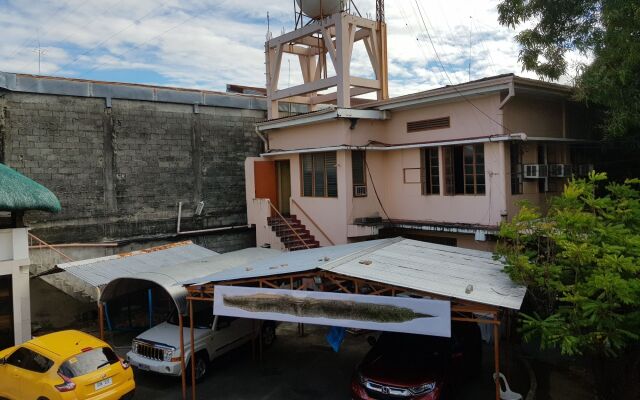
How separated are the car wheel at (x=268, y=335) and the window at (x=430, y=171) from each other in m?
6.74

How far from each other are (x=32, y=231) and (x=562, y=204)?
15558 mm

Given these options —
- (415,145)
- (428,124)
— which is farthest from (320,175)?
(428,124)

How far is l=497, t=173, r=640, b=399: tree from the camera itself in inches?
309

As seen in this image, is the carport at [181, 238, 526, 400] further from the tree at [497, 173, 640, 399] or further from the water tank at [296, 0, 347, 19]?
the water tank at [296, 0, 347, 19]

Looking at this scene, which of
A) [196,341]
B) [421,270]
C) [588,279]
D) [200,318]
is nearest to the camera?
[588,279]

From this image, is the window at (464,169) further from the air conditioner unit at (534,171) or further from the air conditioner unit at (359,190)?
the air conditioner unit at (359,190)

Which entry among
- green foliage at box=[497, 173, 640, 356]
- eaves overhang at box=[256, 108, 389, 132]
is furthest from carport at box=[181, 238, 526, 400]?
eaves overhang at box=[256, 108, 389, 132]

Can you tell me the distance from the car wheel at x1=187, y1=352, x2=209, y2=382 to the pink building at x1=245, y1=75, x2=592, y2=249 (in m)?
6.87

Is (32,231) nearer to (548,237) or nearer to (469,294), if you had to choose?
(469,294)

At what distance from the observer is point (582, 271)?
8.68 m

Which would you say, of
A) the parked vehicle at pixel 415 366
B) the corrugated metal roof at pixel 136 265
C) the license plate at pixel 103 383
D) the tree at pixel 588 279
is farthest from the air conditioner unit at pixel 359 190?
the license plate at pixel 103 383

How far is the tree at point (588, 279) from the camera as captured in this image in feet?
25.8

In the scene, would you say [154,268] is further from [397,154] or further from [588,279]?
[588,279]

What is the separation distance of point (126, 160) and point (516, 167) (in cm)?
1338
